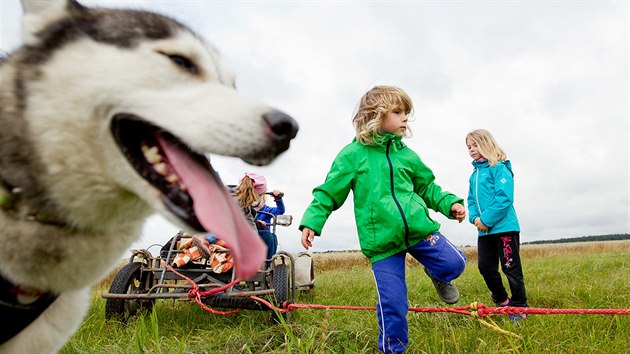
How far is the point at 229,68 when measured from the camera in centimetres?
172

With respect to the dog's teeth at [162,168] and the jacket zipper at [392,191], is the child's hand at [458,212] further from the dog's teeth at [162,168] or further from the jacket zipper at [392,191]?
the dog's teeth at [162,168]

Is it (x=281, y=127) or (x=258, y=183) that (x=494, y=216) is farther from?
(x=281, y=127)

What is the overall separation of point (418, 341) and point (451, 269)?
2.04ft

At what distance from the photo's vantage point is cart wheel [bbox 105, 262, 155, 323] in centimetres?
471

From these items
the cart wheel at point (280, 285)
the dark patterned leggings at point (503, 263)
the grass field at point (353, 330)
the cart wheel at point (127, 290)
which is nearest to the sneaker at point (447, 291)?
the grass field at point (353, 330)

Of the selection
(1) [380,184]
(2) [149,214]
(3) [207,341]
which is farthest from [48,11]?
(3) [207,341]

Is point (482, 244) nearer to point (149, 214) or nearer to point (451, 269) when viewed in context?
point (451, 269)

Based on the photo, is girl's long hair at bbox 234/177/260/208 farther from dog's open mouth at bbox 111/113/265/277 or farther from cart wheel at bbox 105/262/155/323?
dog's open mouth at bbox 111/113/265/277

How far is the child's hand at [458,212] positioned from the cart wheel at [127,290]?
3.45 metres

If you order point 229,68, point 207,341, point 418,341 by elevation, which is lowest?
point 207,341

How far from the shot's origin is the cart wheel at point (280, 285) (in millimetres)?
4559

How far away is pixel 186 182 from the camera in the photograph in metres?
1.31

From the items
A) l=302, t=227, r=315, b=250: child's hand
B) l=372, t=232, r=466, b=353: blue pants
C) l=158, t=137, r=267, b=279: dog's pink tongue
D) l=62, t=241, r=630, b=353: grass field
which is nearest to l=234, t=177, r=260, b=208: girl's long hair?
l=62, t=241, r=630, b=353: grass field

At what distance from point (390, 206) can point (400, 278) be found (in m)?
0.57
